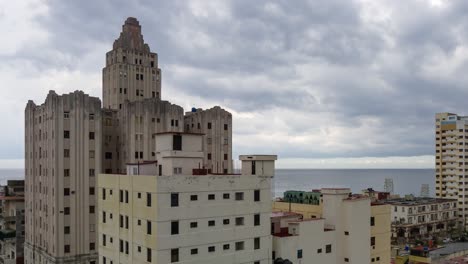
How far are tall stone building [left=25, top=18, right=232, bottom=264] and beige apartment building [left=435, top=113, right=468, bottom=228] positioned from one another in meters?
94.3

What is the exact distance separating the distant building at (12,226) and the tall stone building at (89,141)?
529 inches

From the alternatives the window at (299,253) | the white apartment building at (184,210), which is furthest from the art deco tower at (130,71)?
the window at (299,253)

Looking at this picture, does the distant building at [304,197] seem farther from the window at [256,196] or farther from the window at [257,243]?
the window at [257,243]

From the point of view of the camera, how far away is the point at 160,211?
135 feet

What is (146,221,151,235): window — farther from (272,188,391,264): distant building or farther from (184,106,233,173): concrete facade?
(184,106,233,173): concrete facade

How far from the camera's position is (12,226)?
104m

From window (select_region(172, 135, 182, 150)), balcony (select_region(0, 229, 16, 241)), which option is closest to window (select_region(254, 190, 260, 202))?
window (select_region(172, 135, 182, 150))

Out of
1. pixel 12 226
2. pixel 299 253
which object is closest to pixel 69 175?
pixel 299 253

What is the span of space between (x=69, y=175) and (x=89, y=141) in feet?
21.0

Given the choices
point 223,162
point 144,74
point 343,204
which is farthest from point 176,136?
point 144,74

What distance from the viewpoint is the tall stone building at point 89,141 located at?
6956 centimetres

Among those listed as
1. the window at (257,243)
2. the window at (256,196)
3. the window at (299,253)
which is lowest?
the window at (299,253)

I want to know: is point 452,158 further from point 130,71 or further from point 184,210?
point 184,210

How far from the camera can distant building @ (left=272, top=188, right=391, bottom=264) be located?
50812 millimetres
